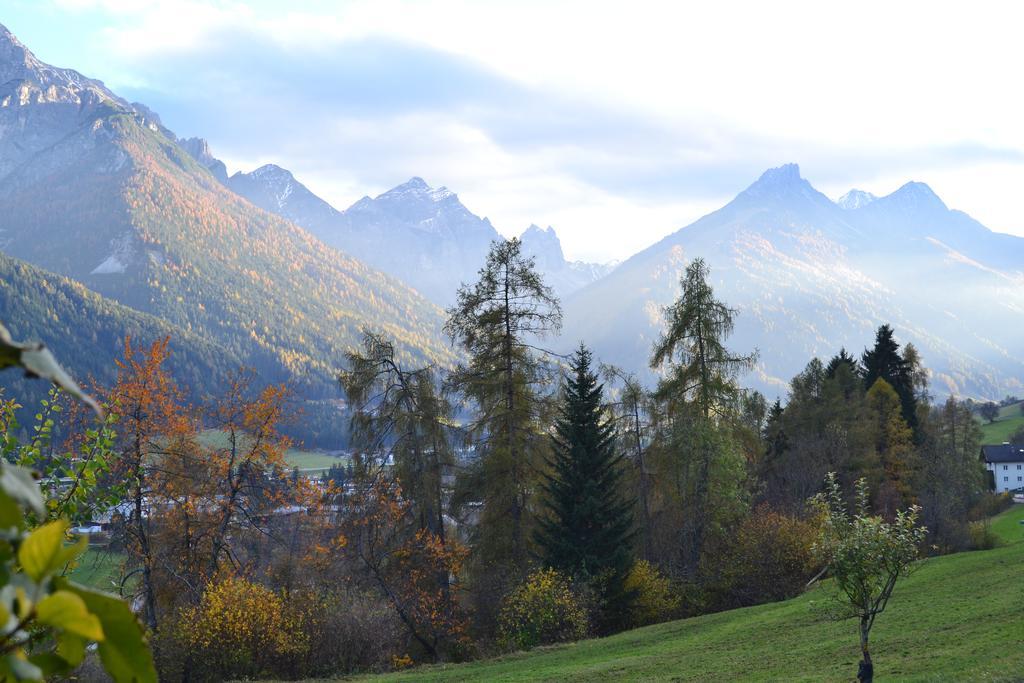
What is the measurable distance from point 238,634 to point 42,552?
2440 cm

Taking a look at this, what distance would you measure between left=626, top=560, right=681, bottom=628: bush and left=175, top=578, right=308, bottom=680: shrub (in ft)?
39.9

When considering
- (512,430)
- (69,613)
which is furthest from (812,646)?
(69,613)

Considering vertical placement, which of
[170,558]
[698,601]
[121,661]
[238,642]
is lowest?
[698,601]

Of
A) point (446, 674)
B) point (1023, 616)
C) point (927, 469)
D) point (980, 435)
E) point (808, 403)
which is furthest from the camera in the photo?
point (980, 435)

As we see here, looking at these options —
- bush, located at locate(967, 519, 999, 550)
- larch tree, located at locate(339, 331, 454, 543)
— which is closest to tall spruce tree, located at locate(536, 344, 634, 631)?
larch tree, located at locate(339, 331, 454, 543)

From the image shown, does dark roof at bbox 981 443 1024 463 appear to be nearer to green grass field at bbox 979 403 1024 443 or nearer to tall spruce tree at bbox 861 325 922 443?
green grass field at bbox 979 403 1024 443

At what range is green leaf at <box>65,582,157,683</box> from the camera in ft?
3.83

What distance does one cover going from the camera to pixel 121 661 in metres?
1.21

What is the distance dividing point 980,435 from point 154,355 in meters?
75.7

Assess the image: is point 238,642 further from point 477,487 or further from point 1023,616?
point 1023,616

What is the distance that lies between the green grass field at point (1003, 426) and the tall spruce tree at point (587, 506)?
10171 centimetres

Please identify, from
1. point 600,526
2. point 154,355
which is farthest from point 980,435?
point 154,355

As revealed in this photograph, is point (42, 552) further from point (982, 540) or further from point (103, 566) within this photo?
point (982, 540)

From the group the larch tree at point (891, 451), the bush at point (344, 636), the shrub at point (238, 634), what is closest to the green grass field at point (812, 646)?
the bush at point (344, 636)
